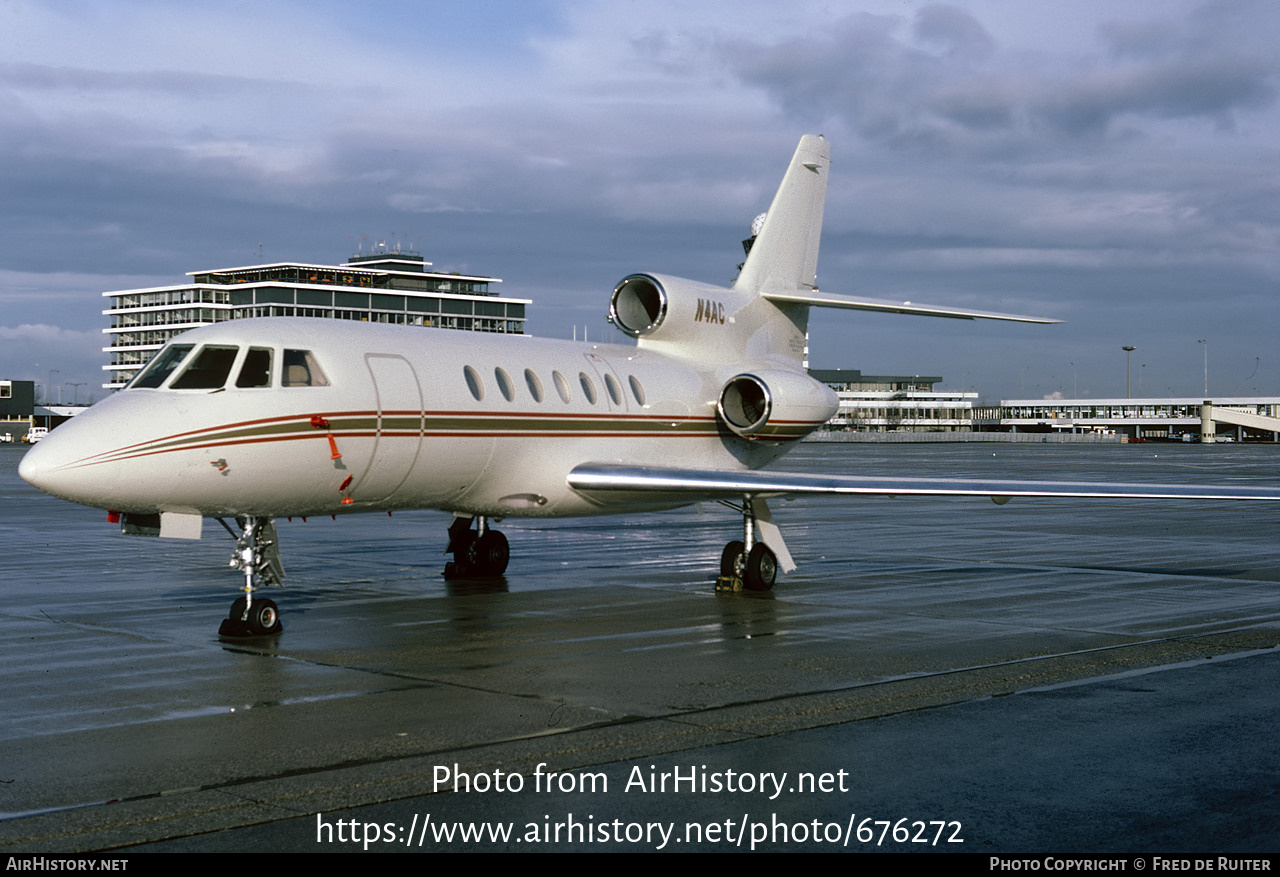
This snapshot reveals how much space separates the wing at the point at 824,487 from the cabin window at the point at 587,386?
1001 mm

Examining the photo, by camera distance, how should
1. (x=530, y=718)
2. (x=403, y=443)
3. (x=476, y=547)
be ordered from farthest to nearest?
(x=476, y=547) < (x=403, y=443) < (x=530, y=718)

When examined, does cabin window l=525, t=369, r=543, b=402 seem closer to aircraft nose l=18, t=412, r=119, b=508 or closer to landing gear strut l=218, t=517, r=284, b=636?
landing gear strut l=218, t=517, r=284, b=636

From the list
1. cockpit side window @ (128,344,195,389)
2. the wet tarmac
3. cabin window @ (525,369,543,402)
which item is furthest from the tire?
cabin window @ (525,369,543,402)

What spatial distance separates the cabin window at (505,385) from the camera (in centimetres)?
1482

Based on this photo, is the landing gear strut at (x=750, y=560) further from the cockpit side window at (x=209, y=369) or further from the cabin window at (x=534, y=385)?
the cockpit side window at (x=209, y=369)

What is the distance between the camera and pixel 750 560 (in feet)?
53.6

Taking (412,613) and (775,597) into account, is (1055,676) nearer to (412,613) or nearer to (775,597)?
(775,597)

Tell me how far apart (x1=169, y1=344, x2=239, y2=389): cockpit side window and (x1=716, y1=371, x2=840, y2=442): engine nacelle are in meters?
7.84

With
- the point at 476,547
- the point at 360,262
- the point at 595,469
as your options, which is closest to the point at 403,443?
the point at 595,469

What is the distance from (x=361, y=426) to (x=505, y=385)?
2.39m

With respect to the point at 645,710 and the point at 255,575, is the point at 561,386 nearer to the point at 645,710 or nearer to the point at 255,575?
the point at 255,575

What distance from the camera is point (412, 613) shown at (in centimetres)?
1417

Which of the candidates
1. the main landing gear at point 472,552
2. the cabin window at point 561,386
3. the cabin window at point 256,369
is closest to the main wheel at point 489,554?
the main landing gear at point 472,552
